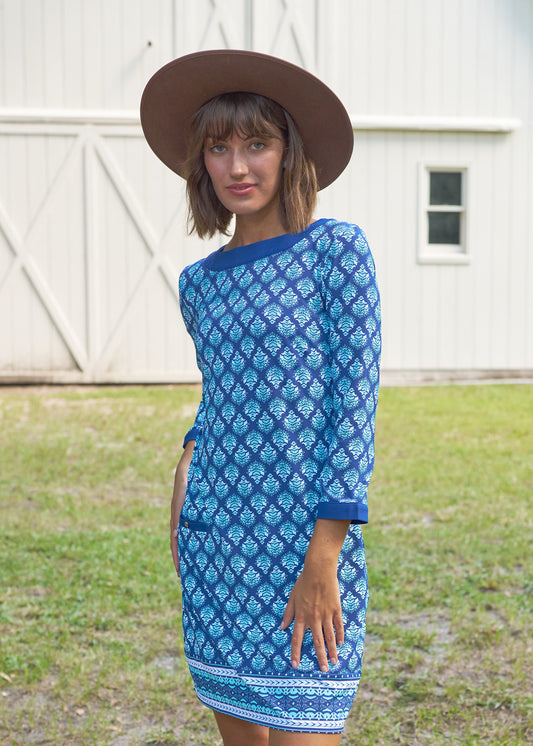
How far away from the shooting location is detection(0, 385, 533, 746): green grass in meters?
3.05

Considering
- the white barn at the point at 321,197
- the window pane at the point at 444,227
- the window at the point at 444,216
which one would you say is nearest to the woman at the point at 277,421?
the white barn at the point at 321,197

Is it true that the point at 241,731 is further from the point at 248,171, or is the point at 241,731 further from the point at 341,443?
the point at 248,171

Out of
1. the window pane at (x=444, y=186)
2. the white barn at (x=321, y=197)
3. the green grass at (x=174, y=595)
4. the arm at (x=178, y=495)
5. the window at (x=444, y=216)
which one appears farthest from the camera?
the window pane at (x=444, y=186)

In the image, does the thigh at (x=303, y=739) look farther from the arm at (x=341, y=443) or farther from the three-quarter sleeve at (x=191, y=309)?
the three-quarter sleeve at (x=191, y=309)

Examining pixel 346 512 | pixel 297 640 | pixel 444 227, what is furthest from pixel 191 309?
pixel 444 227

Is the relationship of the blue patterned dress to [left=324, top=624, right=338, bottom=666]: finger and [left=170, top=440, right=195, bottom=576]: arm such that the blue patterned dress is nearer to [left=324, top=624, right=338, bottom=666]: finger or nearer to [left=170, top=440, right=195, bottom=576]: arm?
[left=324, top=624, right=338, bottom=666]: finger

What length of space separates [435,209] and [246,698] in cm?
1029

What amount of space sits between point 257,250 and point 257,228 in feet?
0.22

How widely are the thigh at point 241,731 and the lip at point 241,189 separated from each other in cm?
106

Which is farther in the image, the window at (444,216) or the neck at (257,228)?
the window at (444,216)

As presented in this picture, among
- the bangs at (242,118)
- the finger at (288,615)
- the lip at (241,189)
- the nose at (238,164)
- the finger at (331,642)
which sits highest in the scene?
the bangs at (242,118)

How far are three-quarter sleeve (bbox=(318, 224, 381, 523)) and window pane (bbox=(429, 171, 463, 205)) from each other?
10231 millimetres

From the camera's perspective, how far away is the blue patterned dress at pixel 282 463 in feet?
5.22

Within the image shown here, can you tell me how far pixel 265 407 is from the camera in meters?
1.68
